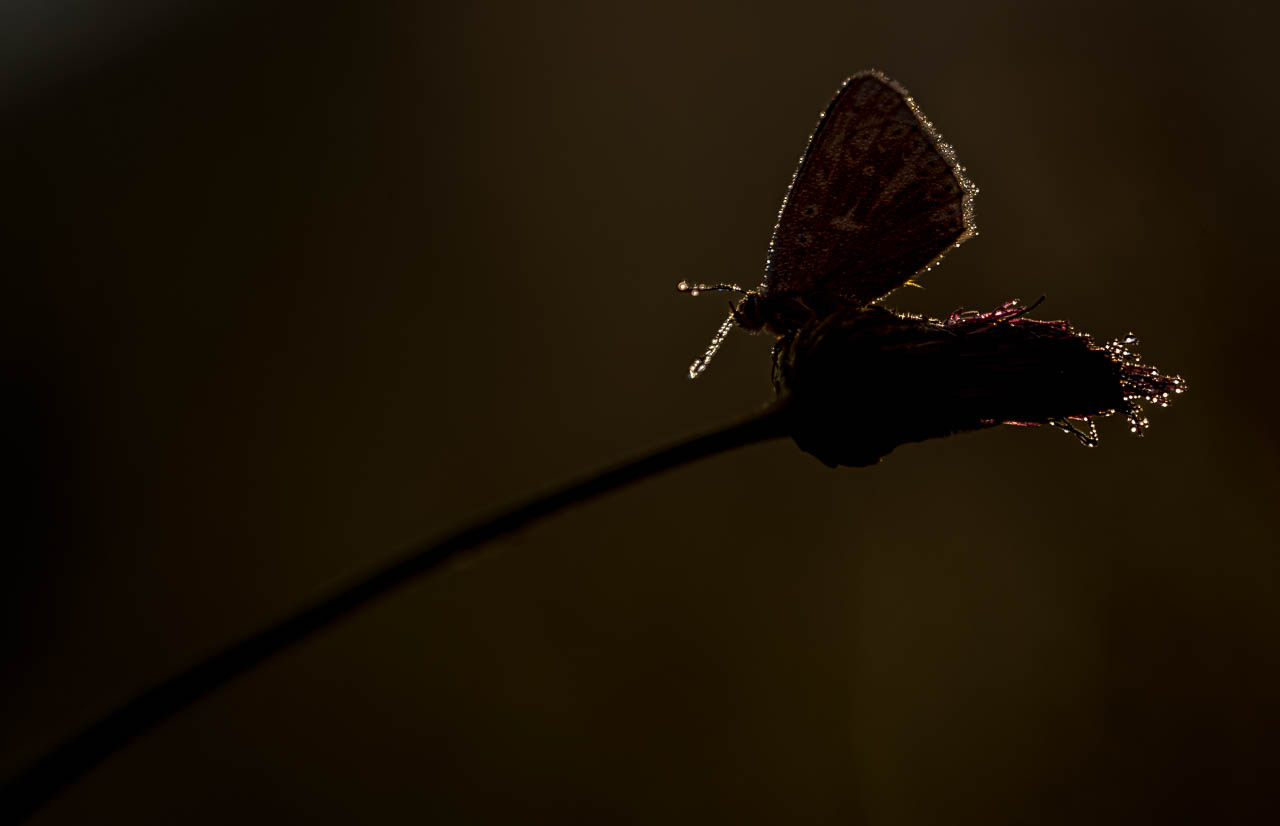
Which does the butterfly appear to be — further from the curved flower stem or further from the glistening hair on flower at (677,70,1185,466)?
the curved flower stem

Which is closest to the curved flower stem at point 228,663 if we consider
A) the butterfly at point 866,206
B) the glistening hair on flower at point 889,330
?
the glistening hair on flower at point 889,330

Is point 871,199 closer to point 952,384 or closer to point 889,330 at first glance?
point 889,330

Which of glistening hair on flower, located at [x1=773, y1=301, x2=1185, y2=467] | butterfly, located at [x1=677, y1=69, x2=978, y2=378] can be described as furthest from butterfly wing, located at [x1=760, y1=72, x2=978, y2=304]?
glistening hair on flower, located at [x1=773, y1=301, x2=1185, y2=467]

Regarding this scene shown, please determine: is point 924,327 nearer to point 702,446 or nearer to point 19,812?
point 702,446

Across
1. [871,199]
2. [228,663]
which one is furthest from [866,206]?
[228,663]

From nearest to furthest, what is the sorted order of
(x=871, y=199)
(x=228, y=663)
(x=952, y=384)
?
(x=228, y=663) → (x=952, y=384) → (x=871, y=199)

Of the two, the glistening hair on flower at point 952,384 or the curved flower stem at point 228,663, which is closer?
the curved flower stem at point 228,663

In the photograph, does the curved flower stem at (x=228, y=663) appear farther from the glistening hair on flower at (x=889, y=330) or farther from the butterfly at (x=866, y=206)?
the butterfly at (x=866, y=206)
